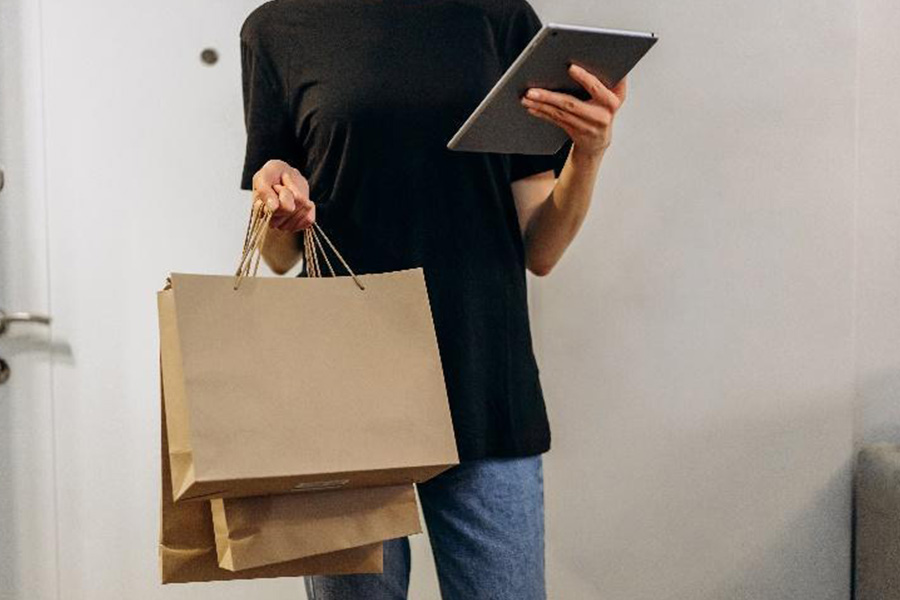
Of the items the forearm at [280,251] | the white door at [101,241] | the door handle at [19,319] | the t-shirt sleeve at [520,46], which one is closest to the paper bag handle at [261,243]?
the forearm at [280,251]

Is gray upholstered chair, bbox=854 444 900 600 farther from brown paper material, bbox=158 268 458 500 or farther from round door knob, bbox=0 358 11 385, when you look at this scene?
round door knob, bbox=0 358 11 385

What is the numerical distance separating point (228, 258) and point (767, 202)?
969mm

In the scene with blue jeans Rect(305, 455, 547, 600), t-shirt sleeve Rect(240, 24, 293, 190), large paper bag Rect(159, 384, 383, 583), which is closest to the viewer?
large paper bag Rect(159, 384, 383, 583)

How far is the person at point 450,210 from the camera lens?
109 cm

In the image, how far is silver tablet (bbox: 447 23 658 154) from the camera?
929mm

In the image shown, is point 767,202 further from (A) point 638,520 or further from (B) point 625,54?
(B) point 625,54

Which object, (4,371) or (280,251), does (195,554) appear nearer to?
(280,251)

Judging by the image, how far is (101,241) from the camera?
192 cm

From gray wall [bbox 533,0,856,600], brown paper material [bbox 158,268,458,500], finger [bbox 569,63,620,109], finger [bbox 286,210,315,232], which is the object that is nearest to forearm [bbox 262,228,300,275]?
finger [bbox 286,210,315,232]

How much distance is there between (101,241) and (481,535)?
3.72 feet

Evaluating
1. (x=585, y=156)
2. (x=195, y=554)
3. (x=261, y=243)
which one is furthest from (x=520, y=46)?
(x=195, y=554)

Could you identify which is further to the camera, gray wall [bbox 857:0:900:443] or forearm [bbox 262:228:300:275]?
gray wall [bbox 857:0:900:443]

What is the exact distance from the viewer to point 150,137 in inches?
74.9

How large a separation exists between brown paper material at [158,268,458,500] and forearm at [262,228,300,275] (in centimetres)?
30
